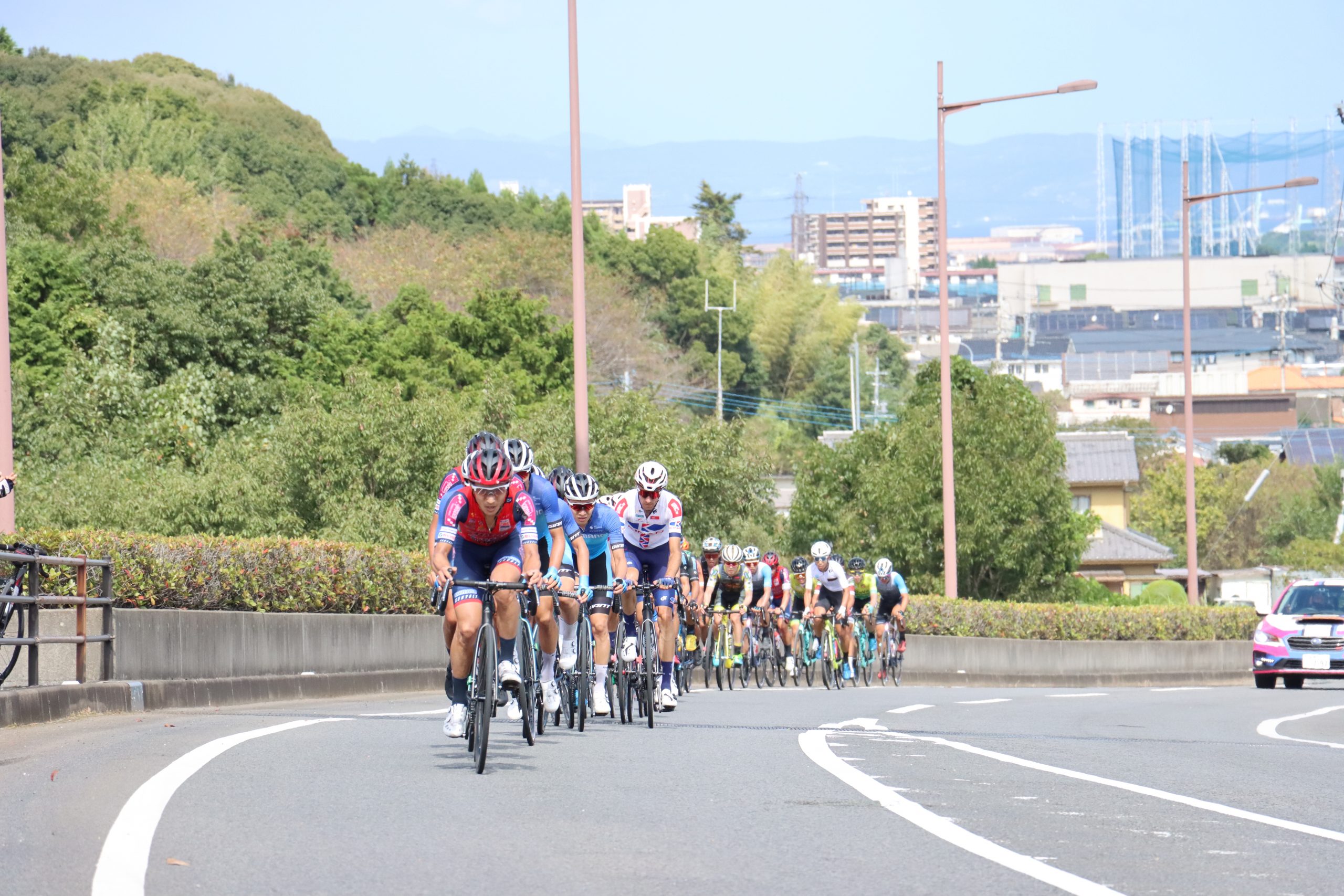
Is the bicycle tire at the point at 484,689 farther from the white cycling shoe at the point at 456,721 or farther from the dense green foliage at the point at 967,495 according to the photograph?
the dense green foliage at the point at 967,495

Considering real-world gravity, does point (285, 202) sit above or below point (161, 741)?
above

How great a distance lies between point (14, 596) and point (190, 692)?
3210 mm

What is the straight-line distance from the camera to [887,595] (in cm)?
2784

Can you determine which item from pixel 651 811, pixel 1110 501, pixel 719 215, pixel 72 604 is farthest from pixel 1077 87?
pixel 719 215

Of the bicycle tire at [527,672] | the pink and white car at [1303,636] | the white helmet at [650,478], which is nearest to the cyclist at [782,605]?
the pink and white car at [1303,636]

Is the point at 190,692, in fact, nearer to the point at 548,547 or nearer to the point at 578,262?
the point at 548,547

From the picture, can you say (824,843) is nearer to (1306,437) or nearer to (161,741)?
(161,741)

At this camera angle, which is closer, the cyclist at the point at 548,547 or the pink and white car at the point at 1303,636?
the cyclist at the point at 548,547

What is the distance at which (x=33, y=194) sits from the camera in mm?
59781

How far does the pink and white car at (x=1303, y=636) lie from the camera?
27750 mm

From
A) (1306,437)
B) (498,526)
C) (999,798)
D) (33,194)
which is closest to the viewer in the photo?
(999,798)

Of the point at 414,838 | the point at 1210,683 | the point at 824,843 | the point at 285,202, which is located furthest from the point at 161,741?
the point at 285,202

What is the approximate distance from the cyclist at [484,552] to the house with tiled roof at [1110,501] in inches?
2881

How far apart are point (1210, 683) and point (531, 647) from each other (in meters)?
27.6
